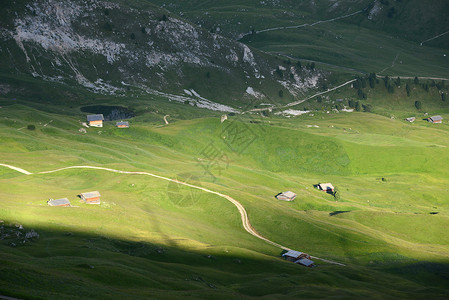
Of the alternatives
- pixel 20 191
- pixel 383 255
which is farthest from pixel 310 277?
pixel 20 191

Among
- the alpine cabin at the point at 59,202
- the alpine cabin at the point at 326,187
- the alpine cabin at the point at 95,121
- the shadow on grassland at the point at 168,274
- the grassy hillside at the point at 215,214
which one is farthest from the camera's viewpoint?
the alpine cabin at the point at 95,121

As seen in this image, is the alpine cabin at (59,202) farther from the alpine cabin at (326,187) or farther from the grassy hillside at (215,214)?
the alpine cabin at (326,187)

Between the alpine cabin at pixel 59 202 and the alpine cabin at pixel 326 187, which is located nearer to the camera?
the alpine cabin at pixel 59 202

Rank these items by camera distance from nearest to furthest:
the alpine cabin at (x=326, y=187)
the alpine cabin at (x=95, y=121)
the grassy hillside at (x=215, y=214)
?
1. the grassy hillside at (x=215, y=214)
2. the alpine cabin at (x=326, y=187)
3. the alpine cabin at (x=95, y=121)

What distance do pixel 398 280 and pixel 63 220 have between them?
57967 millimetres

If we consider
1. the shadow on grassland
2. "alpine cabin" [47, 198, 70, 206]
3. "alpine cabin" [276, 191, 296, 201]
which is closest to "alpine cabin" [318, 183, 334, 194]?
"alpine cabin" [276, 191, 296, 201]

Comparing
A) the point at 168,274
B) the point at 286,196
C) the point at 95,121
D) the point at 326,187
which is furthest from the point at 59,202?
the point at 95,121

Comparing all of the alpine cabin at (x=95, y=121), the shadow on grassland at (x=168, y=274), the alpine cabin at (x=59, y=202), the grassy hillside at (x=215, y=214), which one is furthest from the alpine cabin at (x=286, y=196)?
the alpine cabin at (x=95, y=121)

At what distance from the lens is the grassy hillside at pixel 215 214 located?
59500mm

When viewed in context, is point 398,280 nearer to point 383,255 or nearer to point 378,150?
point 383,255

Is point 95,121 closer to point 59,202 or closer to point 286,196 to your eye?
point 286,196

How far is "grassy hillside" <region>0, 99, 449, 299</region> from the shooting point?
195ft

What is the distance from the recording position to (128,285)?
52375 mm

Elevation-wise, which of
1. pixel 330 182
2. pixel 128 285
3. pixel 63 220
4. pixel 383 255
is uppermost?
Answer: pixel 128 285
